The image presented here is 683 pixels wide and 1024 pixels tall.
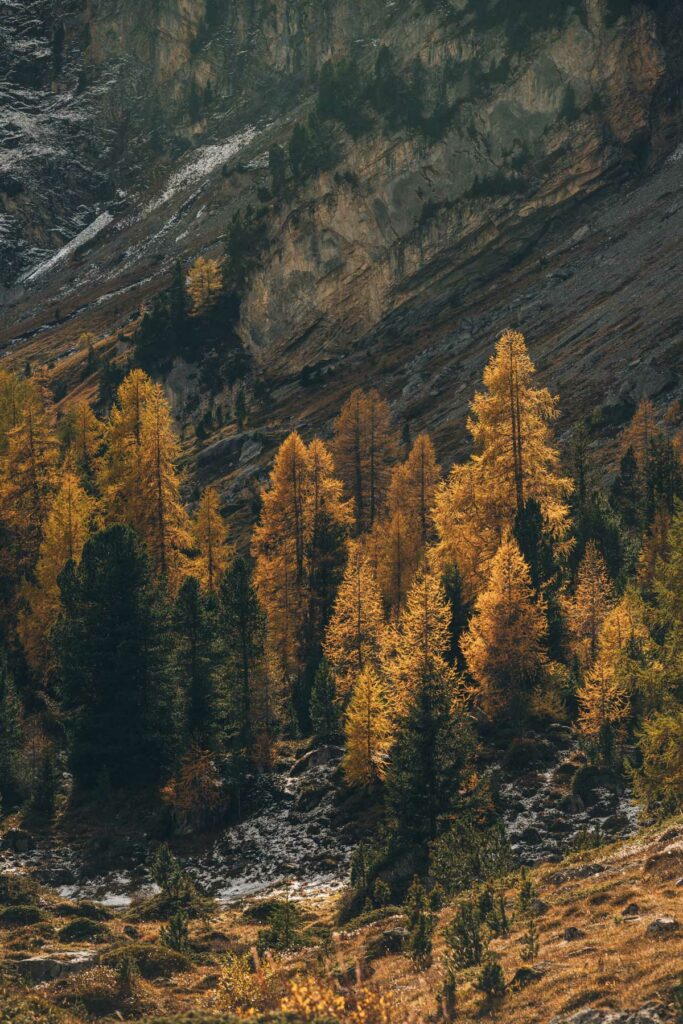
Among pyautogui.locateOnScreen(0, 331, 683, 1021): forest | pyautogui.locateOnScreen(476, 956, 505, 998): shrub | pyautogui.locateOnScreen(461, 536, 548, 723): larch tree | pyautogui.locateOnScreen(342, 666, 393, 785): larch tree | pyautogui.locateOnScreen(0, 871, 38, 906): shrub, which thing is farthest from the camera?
pyautogui.locateOnScreen(461, 536, 548, 723): larch tree

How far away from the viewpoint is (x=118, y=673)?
4538 centimetres

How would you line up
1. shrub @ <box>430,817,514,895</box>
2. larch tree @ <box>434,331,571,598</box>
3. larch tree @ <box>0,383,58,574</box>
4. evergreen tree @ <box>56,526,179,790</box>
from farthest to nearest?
larch tree @ <box>0,383,58,574</box>
larch tree @ <box>434,331,571,598</box>
evergreen tree @ <box>56,526,179,790</box>
shrub @ <box>430,817,514,895</box>

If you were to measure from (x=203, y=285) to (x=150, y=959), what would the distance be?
10564 cm

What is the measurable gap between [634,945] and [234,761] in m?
25.4

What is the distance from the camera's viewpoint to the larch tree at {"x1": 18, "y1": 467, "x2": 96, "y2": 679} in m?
52.3

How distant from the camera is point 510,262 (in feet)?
395

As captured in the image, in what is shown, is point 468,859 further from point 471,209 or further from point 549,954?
point 471,209

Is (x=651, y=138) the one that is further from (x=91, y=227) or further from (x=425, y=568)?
(x=91, y=227)

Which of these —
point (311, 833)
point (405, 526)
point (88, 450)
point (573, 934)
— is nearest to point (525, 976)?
point (573, 934)

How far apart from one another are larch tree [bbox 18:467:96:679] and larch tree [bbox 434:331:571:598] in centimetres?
1634

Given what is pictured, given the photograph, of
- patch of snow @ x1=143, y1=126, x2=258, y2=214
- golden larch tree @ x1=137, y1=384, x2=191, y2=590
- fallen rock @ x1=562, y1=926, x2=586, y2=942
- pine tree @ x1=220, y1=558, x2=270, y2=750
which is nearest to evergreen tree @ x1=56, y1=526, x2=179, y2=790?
pine tree @ x1=220, y1=558, x2=270, y2=750

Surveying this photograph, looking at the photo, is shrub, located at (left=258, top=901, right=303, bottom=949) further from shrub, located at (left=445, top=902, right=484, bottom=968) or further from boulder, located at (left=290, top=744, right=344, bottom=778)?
boulder, located at (left=290, top=744, right=344, bottom=778)

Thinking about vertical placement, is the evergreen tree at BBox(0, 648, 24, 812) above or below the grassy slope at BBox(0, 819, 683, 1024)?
above

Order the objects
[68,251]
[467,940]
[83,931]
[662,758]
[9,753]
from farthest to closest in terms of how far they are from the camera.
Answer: [68,251] → [9,753] → [83,931] → [662,758] → [467,940]
